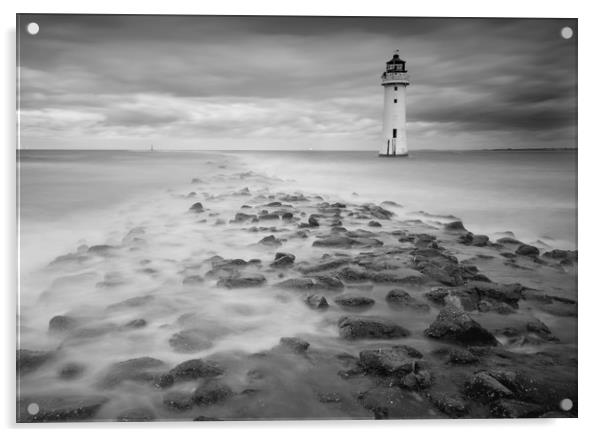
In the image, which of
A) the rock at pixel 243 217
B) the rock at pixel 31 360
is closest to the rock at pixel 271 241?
the rock at pixel 243 217

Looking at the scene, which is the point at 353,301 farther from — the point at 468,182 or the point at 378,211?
the point at 468,182

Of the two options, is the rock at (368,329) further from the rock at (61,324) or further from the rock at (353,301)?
the rock at (61,324)

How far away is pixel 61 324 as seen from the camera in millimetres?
2225

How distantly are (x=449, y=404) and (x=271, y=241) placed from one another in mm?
1225

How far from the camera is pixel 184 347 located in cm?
218

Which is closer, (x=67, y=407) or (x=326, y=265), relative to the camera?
(x=67, y=407)

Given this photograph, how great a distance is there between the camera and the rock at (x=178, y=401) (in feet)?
6.71

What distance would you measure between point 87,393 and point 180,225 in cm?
94

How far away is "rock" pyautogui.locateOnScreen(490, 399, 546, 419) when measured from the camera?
207 centimetres

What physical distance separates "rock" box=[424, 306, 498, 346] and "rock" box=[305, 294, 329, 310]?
21.0 inches

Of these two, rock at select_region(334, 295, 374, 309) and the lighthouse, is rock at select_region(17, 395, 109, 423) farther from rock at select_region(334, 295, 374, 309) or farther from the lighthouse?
the lighthouse

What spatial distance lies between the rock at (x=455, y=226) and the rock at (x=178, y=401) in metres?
1.63
